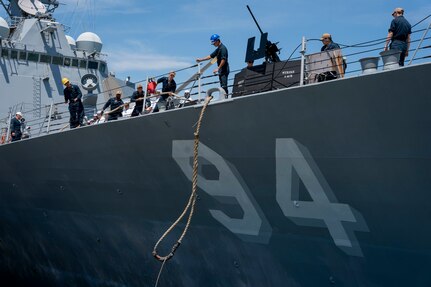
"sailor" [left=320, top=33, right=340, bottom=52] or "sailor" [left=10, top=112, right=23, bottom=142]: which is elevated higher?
"sailor" [left=320, top=33, right=340, bottom=52]

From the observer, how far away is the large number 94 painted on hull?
6027 mm

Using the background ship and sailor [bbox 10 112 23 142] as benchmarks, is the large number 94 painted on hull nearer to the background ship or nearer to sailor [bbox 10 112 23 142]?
the background ship

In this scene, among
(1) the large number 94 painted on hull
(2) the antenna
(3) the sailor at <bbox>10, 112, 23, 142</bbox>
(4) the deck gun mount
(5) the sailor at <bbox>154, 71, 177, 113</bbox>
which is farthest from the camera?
(2) the antenna

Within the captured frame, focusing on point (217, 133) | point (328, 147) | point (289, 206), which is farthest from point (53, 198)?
point (328, 147)

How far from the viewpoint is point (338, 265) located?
20.1 ft

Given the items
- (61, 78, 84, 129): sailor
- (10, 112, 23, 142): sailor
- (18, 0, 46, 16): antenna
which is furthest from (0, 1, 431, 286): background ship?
(18, 0, 46, 16): antenna

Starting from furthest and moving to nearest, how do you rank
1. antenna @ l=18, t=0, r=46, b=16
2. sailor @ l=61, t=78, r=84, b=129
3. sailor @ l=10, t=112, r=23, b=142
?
1. antenna @ l=18, t=0, r=46, b=16
2. sailor @ l=10, t=112, r=23, b=142
3. sailor @ l=61, t=78, r=84, b=129

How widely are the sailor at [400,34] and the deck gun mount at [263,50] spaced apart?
1527 mm

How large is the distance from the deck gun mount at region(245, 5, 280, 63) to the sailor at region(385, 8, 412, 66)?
1.53 metres

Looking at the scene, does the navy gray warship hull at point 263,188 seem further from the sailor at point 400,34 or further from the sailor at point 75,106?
the sailor at point 400,34

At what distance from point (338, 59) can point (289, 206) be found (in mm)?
1761

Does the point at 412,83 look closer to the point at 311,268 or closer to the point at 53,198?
the point at 311,268

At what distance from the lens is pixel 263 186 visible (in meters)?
6.70

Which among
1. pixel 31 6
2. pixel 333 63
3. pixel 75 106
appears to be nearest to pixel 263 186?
pixel 333 63
